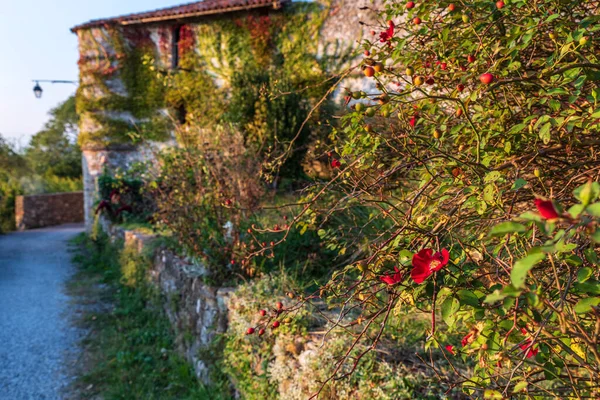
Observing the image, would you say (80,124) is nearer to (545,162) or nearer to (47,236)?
(47,236)

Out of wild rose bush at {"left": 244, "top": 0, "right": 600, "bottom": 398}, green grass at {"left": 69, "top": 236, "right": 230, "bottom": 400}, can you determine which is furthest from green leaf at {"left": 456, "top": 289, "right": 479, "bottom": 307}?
green grass at {"left": 69, "top": 236, "right": 230, "bottom": 400}

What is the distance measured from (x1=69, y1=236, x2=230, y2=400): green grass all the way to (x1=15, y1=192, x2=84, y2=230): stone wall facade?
12.1 meters

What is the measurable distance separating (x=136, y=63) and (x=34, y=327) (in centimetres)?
1023

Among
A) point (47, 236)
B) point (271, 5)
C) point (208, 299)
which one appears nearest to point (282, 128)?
point (271, 5)

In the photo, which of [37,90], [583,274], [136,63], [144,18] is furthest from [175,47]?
[583,274]

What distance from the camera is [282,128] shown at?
9.19 metres

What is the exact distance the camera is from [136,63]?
13.4 meters

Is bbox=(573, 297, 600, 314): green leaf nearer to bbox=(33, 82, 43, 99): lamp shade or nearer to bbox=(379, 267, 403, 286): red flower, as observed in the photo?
bbox=(379, 267, 403, 286): red flower

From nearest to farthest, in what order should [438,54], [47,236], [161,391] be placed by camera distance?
1. [438,54]
2. [161,391]
3. [47,236]

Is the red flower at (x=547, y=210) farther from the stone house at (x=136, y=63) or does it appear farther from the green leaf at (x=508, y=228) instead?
the stone house at (x=136, y=63)

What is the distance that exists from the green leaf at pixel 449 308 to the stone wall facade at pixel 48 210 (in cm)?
2000

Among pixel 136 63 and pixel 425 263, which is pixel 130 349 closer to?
pixel 425 263

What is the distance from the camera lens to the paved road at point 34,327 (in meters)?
4.20

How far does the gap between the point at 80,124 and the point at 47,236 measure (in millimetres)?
4274
